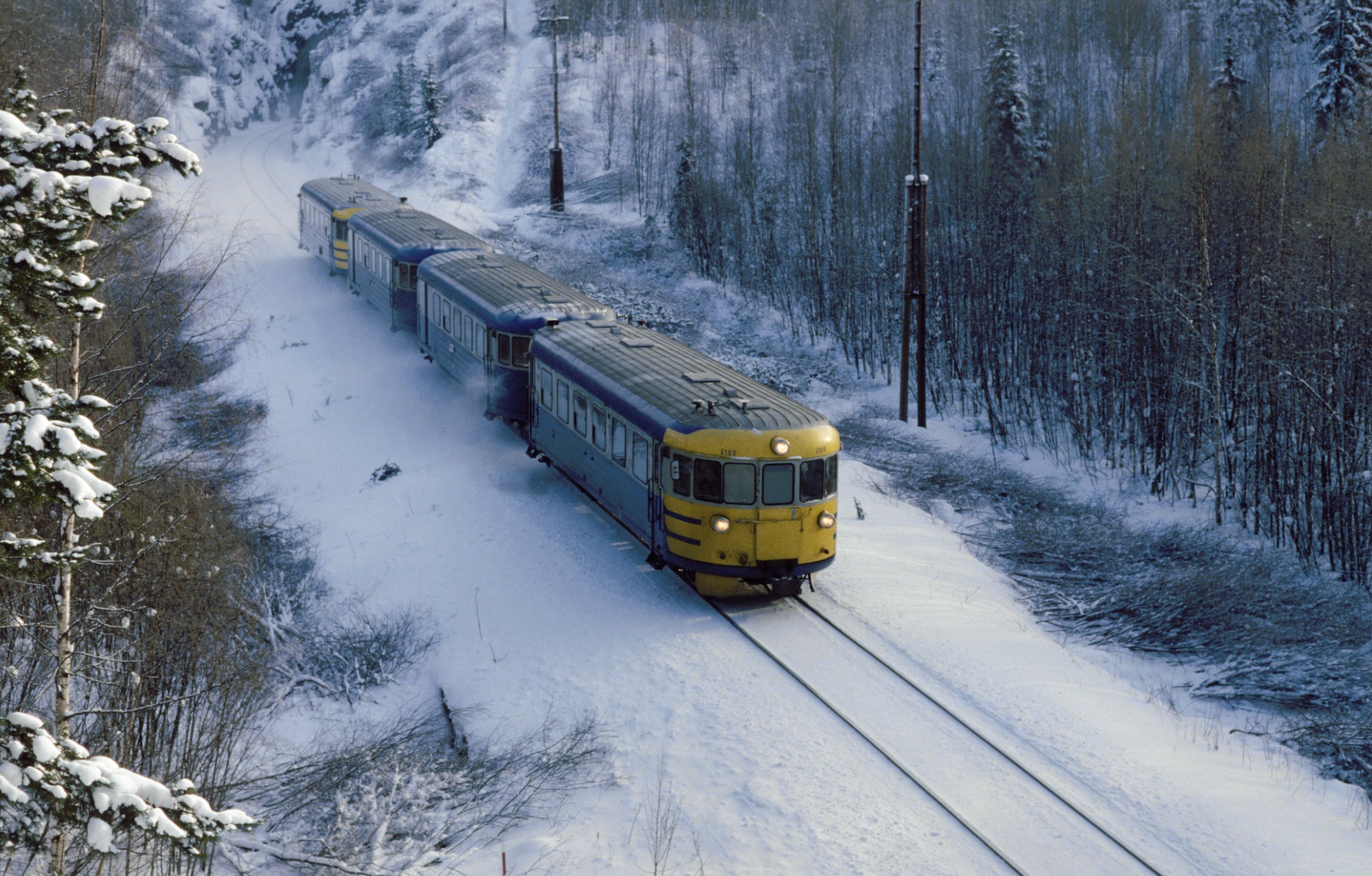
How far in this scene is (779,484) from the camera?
15047mm

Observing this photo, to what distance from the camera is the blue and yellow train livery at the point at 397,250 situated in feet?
91.0

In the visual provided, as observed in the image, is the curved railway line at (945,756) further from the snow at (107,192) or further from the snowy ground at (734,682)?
the snow at (107,192)

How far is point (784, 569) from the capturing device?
50.0 feet

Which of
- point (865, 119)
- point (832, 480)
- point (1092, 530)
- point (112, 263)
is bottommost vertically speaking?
point (1092, 530)

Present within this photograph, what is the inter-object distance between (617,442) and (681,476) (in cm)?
197

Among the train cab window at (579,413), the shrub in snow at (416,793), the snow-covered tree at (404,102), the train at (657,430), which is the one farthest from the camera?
the snow-covered tree at (404,102)

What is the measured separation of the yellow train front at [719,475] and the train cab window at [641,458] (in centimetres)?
2

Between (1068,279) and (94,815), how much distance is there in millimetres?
30611

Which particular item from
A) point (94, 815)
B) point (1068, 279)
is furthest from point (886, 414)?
point (94, 815)

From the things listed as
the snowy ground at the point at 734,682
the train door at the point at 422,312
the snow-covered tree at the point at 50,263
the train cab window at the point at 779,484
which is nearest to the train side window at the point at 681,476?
Result: the train cab window at the point at 779,484

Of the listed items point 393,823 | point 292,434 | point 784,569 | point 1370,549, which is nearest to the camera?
point 393,823

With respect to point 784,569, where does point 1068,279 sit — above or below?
above

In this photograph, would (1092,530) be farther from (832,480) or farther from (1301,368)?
(832,480)

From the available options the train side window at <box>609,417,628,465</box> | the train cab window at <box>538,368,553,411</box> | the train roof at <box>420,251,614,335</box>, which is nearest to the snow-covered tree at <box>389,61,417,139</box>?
the train roof at <box>420,251,614,335</box>
